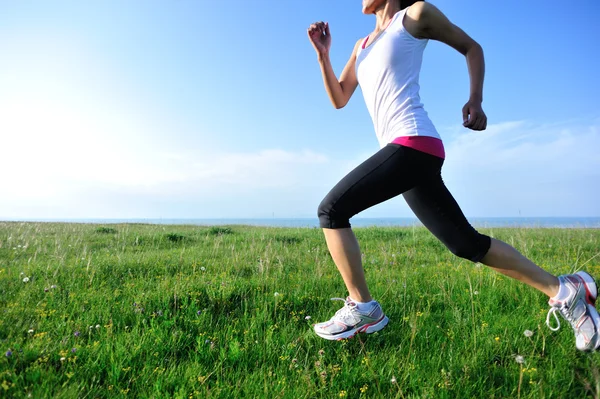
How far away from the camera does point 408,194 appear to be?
296 cm

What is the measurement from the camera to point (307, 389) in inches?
86.1

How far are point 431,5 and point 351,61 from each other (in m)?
0.99

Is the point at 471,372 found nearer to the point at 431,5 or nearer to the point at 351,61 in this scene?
the point at 431,5

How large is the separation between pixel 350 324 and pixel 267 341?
0.65 m

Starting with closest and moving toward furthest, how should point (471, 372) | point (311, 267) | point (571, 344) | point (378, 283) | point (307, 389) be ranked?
point (307, 389), point (471, 372), point (571, 344), point (378, 283), point (311, 267)

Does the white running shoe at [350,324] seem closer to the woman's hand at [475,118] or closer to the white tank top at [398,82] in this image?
the white tank top at [398,82]

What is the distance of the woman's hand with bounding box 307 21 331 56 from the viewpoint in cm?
349

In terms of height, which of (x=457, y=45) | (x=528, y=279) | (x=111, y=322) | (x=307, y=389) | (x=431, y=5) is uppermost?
(x=431, y=5)

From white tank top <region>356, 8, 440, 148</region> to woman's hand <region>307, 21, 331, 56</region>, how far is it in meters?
0.80

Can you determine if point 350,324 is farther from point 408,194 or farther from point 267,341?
point 408,194

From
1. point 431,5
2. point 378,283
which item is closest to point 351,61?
point 431,5

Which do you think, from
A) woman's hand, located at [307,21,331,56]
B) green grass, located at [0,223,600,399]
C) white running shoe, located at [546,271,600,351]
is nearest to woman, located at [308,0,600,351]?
white running shoe, located at [546,271,600,351]

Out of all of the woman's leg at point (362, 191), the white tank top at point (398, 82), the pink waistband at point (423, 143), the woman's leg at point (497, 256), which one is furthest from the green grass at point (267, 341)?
the white tank top at point (398, 82)

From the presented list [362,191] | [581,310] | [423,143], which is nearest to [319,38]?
[423,143]
